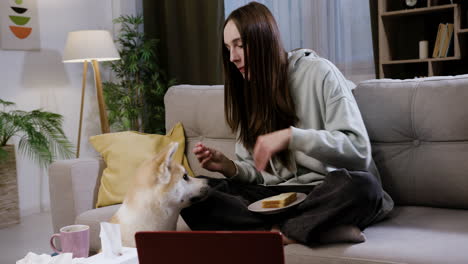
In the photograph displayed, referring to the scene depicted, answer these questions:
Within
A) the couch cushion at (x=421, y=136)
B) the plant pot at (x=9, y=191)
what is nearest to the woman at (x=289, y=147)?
the couch cushion at (x=421, y=136)

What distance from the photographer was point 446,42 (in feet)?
10.0

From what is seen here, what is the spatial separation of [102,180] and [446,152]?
1.29m

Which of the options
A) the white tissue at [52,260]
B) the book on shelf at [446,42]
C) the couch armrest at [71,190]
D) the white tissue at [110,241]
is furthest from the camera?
the book on shelf at [446,42]

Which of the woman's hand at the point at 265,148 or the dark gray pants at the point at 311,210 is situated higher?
the woman's hand at the point at 265,148

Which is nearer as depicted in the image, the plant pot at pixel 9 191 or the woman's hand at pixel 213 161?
the woman's hand at pixel 213 161

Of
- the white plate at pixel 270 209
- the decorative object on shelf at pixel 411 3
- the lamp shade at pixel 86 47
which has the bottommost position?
the white plate at pixel 270 209

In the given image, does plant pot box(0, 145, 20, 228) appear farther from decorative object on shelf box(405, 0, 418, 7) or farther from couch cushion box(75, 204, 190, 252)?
decorative object on shelf box(405, 0, 418, 7)

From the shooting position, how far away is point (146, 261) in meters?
0.88

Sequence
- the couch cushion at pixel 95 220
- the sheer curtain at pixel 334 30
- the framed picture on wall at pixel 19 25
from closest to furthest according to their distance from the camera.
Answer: the couch cushion at pixel 95 220 → the sheer curtain at pixel 334 30 → the framed picture on wall at pixel 19 25

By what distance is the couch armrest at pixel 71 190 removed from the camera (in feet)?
6.54

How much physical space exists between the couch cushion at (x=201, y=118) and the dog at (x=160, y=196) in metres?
0.54

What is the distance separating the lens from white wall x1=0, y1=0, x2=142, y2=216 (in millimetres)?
3629

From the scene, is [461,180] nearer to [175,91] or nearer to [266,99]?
[266,99]

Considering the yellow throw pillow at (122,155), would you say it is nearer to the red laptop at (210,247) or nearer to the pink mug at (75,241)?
the pink mug at (75,241)
